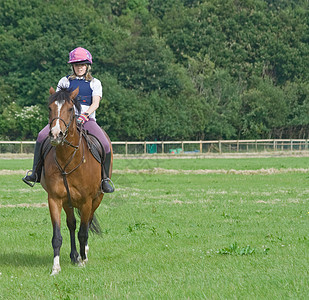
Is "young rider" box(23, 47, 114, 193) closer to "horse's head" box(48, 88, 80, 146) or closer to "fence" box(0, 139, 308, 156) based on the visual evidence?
"horse's head" box(48, 88, 80, 146)

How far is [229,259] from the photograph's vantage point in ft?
30.1

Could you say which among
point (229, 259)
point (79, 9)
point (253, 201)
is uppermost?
point (79, 9)

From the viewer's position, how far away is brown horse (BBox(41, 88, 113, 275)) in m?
8.89

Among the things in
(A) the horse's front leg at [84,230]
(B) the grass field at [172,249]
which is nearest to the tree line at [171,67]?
(B) the grass field at [172,249]

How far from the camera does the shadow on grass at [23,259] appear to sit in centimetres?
971

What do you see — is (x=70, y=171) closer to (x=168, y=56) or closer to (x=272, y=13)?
(x=168, y=56)

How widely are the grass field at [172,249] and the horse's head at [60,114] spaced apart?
2075mm

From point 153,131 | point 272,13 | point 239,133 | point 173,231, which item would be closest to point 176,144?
Result: point 153,131

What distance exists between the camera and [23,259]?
10.1 meters

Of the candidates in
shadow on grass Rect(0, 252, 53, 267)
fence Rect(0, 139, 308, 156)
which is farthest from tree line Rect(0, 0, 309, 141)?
shadow on grass Rect(0, 252, 53, 267)

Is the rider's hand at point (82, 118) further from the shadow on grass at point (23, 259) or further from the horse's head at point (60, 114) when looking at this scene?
the shadow on grass at point (23, 259)

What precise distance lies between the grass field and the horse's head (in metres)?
2.07

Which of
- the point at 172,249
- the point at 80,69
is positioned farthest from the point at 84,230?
the point at 80,69

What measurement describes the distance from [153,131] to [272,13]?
3257 centimetres
